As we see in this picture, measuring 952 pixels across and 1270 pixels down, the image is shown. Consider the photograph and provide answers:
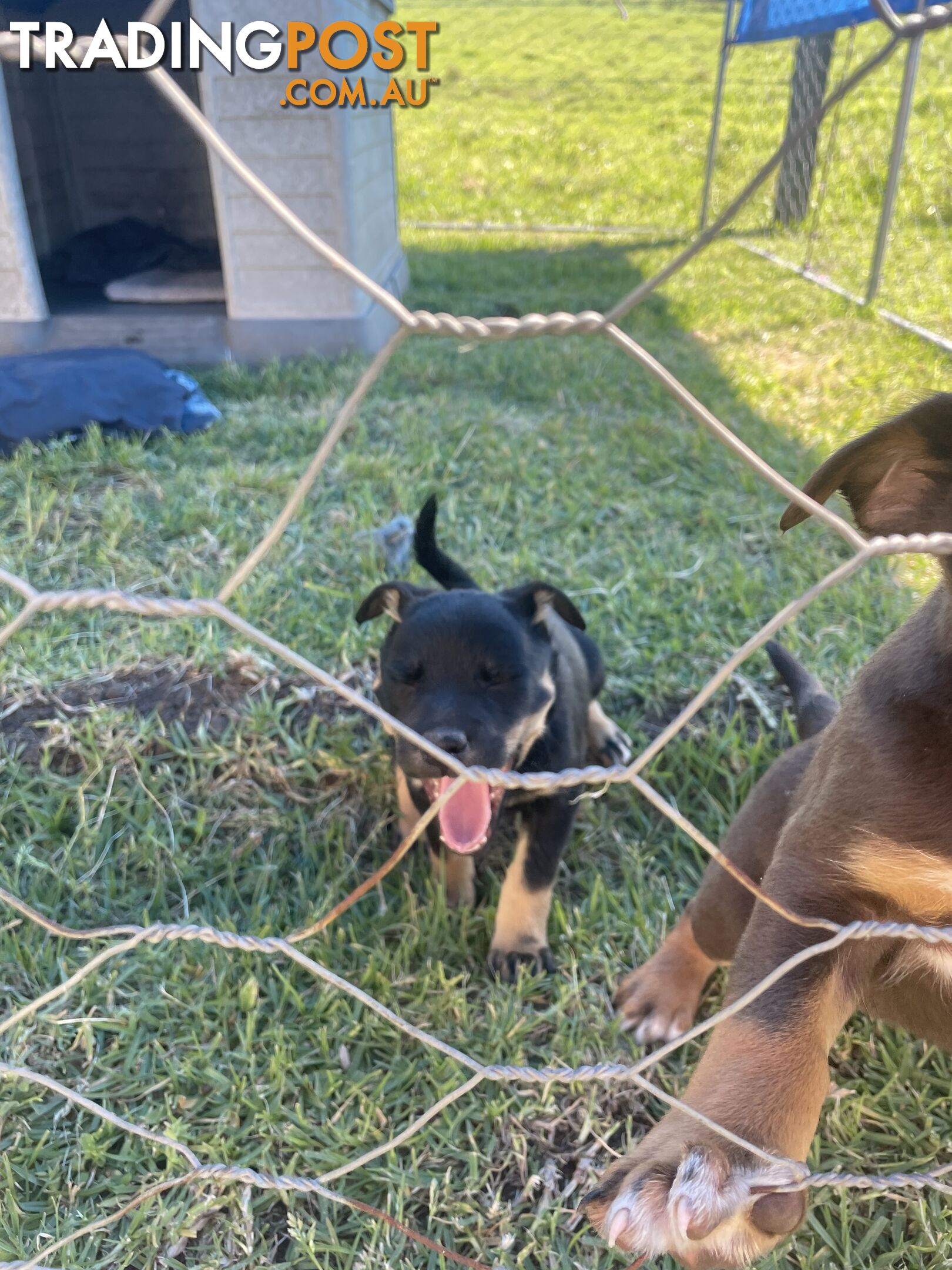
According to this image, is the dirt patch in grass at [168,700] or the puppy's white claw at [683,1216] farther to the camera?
the dirt patch in grass at [168,700]

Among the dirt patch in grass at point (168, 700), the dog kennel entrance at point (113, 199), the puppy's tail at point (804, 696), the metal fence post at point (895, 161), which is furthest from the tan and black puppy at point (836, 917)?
the metal fence post at point (895, 161)

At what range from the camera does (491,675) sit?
2324 millimetres

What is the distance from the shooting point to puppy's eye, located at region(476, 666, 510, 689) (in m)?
2.32

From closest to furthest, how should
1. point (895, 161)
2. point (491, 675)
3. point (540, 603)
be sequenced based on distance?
point (491, 675) < point (540, 603) < point (895, 161)

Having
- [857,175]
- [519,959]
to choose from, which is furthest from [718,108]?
[519,959]

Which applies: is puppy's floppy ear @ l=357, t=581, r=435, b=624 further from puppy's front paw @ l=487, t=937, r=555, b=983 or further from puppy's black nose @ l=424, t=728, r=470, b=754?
puppy's front paw @ l=487, t=937, r=555, b=983

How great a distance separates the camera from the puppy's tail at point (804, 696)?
230 centimetres

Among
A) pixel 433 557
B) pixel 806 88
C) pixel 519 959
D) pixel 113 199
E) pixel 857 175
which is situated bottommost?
pixel 519 959

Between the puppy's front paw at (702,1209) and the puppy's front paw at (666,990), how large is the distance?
0.60 m

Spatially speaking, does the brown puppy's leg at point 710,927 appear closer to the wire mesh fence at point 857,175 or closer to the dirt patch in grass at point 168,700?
the dirt patch in grass at point 168,700

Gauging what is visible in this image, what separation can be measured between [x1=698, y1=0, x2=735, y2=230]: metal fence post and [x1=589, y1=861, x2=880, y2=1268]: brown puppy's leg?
10.4 m

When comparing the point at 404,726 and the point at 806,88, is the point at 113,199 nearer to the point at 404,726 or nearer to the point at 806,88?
the point at 806,88

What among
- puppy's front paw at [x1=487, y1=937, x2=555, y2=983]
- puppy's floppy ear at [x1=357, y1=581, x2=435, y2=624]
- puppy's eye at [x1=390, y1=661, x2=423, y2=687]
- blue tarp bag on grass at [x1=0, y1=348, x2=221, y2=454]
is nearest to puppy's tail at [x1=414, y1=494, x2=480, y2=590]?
puppy's floppy ear at [x1=357, y1=581, x2=435, y2=624]

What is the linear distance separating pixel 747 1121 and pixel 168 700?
2.00 metres
